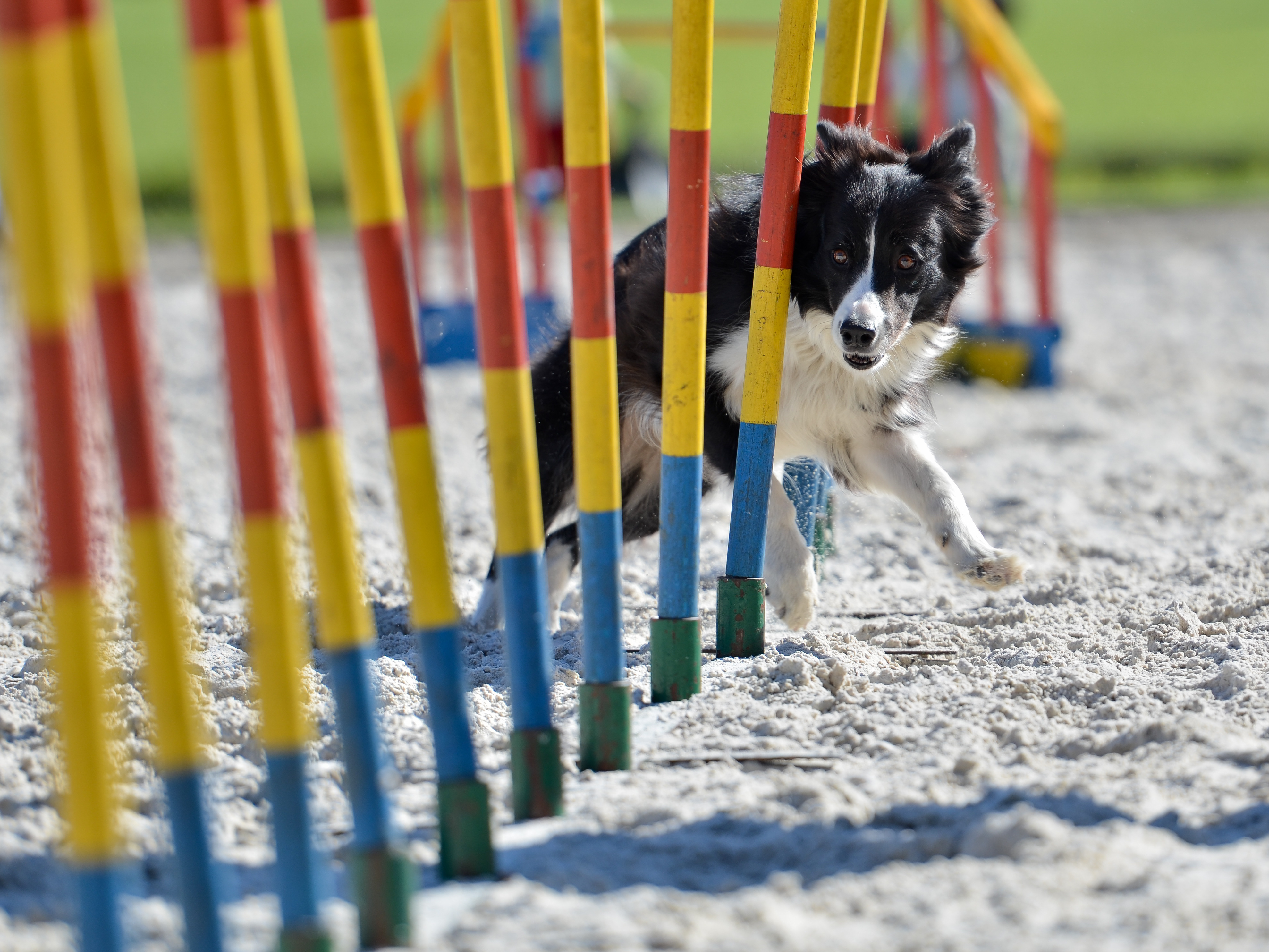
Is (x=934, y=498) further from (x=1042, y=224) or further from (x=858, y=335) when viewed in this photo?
(x=1042, y=224)

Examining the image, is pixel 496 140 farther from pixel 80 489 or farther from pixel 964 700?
pixel 964 700

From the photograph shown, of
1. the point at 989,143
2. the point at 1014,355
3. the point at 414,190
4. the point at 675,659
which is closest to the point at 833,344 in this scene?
the point at 675,659

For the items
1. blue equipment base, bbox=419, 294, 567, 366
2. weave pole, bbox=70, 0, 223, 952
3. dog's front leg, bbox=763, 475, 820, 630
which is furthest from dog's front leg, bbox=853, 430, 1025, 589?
blue equipment base, bbox=419, 294, 567, 366

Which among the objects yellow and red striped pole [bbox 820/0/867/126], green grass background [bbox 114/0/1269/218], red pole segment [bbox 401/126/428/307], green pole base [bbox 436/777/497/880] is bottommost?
green pole base [bbox 436/777/497/880]

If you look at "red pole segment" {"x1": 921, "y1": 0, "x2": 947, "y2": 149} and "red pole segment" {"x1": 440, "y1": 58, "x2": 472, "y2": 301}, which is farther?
"red pole segment" {"x1": 440, "y1": 58, "x2": 472, "y2": 301}

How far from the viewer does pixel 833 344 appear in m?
3.69

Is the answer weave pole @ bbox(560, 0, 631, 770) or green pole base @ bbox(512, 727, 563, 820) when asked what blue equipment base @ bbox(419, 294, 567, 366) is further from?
green pole base @ bbox(512, 727, 563, 820)

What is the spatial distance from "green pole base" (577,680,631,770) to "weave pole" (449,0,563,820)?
0.23 metres

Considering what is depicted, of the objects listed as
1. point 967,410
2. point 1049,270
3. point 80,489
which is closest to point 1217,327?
point 1049,270

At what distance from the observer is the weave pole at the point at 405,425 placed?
1.89 meters

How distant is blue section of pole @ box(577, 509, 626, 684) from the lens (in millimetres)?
2529

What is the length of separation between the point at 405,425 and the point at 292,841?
24.0 inches

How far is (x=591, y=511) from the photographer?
2.53 metres

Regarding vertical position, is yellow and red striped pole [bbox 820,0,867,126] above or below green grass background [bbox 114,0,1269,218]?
below
